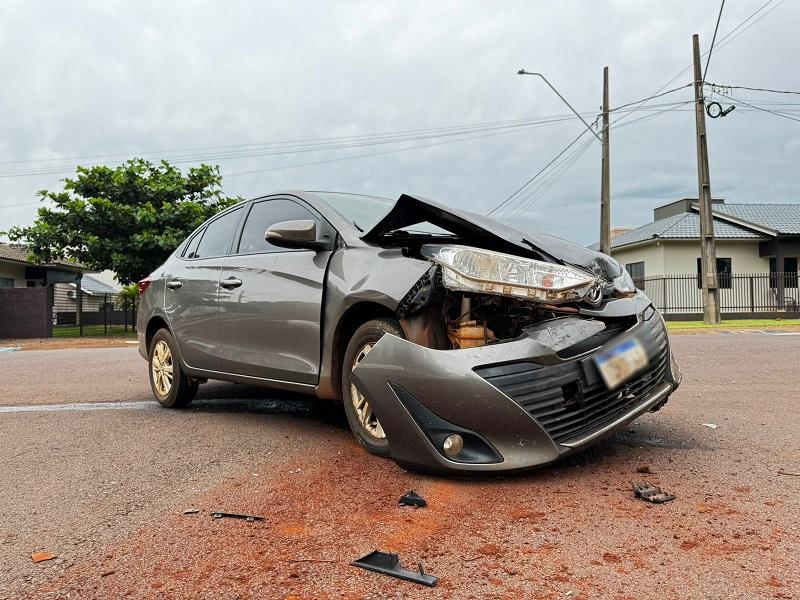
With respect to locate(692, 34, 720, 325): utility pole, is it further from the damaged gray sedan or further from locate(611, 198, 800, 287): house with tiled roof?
the damaged gray sedan

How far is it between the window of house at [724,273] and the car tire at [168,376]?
89.4 ft

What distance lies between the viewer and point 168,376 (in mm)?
5793

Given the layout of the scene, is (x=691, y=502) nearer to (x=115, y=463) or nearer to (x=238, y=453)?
(x=238, y=453)

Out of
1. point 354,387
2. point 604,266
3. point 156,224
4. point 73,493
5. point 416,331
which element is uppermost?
point 156,224

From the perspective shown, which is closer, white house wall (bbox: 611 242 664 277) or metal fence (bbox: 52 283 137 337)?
metal fence (bbox: 52 283 137 337)

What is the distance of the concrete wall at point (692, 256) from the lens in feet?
97.2

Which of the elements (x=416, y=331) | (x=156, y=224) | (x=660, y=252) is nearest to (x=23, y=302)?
(x=156, y=224)

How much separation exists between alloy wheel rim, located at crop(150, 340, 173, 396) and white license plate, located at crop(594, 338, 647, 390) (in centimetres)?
390

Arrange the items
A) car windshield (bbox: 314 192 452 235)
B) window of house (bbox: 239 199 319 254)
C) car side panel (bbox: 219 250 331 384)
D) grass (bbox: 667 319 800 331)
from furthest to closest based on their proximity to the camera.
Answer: grass (bbox: 667 319 800 331)
window of house (bbox: 239 199 319 254)
car side panel (bbox: 219 250 331 384)
car windshield (bbox: 314 192 452 235)

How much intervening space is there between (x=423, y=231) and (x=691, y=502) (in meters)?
1.97

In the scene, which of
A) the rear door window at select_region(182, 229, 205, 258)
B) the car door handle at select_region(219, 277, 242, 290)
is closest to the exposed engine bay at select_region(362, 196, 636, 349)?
the car door handle at select_region(219, 277, 242, 290)

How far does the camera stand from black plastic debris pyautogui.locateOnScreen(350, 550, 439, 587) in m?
2.24

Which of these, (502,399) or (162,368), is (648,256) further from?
(502,399)

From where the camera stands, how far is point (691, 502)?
9.55ft
